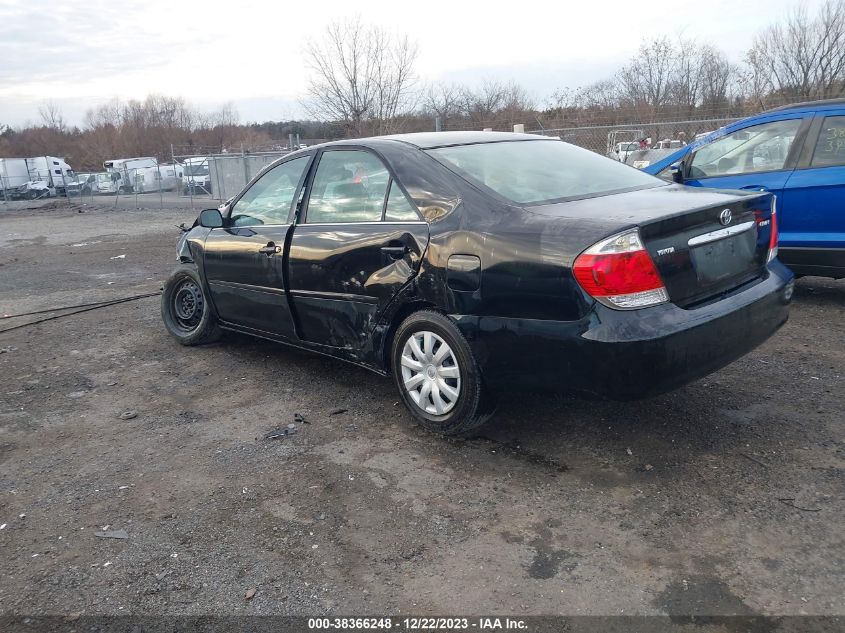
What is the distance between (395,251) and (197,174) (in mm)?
26705

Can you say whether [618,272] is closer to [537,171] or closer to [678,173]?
[537,171]

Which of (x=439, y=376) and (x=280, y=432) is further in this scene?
(x=280, y=432)

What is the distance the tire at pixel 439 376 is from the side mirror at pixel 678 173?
2.85 metres

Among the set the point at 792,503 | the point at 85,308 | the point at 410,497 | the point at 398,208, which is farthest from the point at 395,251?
the point at 85,308

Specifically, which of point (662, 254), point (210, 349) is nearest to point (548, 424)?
point (662, 254)

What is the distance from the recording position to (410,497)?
131 inches

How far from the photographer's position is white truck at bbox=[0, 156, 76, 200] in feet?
116

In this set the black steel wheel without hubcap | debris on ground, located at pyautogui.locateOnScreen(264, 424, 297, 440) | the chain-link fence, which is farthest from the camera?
the chain-link fence

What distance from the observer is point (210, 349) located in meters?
5.98

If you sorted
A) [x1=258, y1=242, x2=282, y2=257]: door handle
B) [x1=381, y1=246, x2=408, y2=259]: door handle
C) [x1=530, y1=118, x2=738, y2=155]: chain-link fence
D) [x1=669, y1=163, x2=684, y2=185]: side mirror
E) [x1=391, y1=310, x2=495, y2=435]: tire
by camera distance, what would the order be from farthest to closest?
[x1=530, y1=118, x2=738, y2=155]: chain-link fence, [x1=669, y1=163, x2=684, y2=185]: side mirror, [x1=258, y1=242, x2=282, y2=257]: door handle, [x1=381, y1=246, x2=408, y2=259]: door handle, [x1=391, y1=310, x2=495, y2=435]: tire

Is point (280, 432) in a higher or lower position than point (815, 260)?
lower

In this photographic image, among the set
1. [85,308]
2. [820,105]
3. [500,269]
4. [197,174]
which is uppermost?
[197,174]

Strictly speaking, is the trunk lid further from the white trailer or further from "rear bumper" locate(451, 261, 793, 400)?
the white trailer

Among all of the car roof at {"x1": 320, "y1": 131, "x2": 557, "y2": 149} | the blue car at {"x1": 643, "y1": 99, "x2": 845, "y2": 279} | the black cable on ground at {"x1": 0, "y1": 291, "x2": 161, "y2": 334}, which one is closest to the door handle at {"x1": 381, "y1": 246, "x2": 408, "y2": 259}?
the car roof at {"x1": 320, "y1": 131, "x2": 557, "y2": 149}
